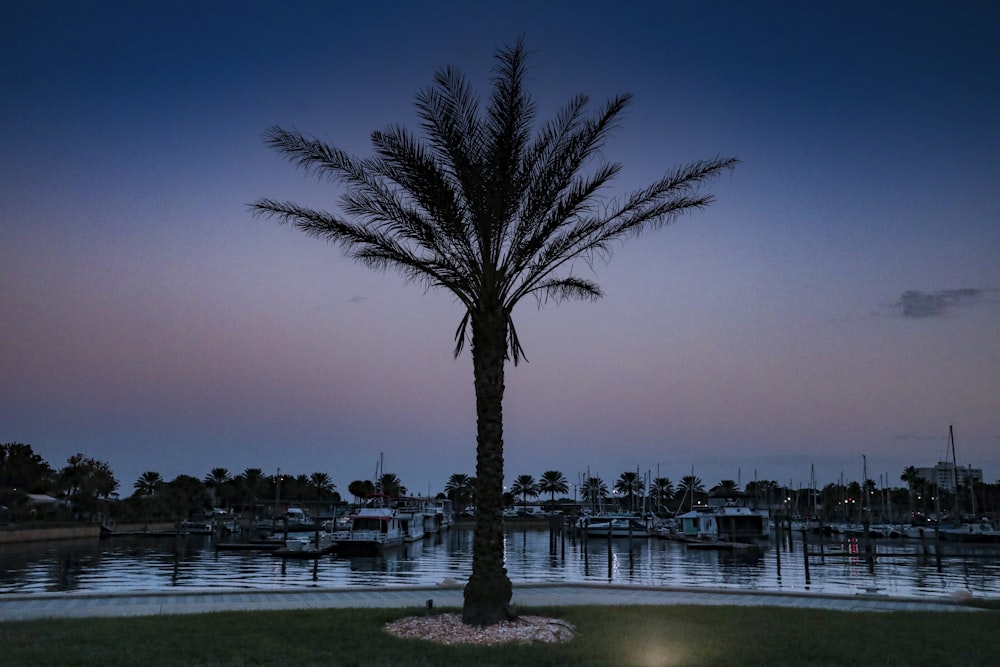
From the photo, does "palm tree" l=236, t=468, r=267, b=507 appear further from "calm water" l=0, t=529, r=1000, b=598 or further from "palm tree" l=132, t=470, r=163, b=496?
"calm water" l=0, t=529, r=1000, b=598

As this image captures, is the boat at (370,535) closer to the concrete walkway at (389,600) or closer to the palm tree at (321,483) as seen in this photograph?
the concrete walkway at (389,600)

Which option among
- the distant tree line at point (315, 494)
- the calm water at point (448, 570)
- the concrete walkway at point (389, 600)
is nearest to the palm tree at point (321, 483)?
the distant tree line at point (315, 494)

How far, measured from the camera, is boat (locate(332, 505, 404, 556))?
5759cm

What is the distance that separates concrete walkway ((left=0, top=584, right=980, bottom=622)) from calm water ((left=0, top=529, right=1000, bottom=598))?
33.4 ft

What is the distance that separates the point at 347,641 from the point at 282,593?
8.18 meters

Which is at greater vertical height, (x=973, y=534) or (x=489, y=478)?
(x=489, y=478)

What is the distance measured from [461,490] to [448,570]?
432 ft

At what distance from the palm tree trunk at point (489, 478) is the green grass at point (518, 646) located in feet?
5.26

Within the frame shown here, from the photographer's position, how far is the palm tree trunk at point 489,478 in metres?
14.2

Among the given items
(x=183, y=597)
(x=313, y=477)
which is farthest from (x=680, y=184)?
(x=313, y=477)

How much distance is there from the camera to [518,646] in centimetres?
1251

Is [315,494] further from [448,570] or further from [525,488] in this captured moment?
[448,570]

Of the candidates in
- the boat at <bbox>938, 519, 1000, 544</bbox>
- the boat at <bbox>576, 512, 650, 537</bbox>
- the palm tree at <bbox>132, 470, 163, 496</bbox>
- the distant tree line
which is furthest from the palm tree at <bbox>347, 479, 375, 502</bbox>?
the boat at <bbox>938, 519, 1000, 544</bbox>

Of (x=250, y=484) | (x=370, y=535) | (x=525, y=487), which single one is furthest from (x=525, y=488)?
(x=370, y=535)
